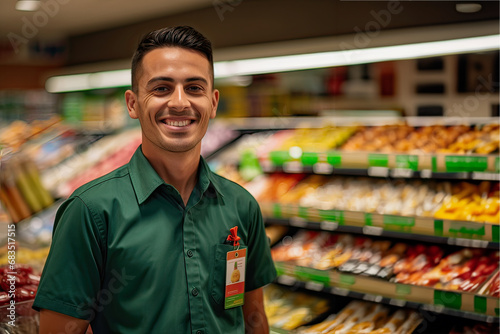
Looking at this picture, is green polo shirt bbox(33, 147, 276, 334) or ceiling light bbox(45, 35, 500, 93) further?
Answer: ceiling light bbox(45, 35, 500, 93)

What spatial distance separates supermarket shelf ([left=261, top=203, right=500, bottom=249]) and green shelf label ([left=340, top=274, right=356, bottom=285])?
0.31m

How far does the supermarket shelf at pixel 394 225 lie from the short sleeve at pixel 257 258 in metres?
1.55

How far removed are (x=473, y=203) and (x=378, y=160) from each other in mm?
636

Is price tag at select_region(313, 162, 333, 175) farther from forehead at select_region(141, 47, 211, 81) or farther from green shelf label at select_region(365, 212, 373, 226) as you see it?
forehead at select_region(141, 47, 211, 81)

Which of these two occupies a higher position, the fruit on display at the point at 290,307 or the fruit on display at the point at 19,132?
the fruit on display at the point at 19,132

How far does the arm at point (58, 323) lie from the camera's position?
1.42 meters

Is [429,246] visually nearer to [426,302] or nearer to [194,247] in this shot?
Answer: [426,302]

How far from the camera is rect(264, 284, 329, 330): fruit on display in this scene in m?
3.47

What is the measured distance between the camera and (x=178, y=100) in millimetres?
1517

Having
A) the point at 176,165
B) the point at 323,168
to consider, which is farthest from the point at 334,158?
the point at 176,165

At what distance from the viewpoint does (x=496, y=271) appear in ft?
9.73

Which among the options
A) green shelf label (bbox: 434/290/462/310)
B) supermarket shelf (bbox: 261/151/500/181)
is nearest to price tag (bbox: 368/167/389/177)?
supermarket shelf (bbox: 261/151/500/181)

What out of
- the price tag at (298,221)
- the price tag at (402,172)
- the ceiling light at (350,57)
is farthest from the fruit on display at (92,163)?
the price tag at (402,172)

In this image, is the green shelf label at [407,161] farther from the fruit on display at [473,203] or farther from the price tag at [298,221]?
the price tag at [298,221]
